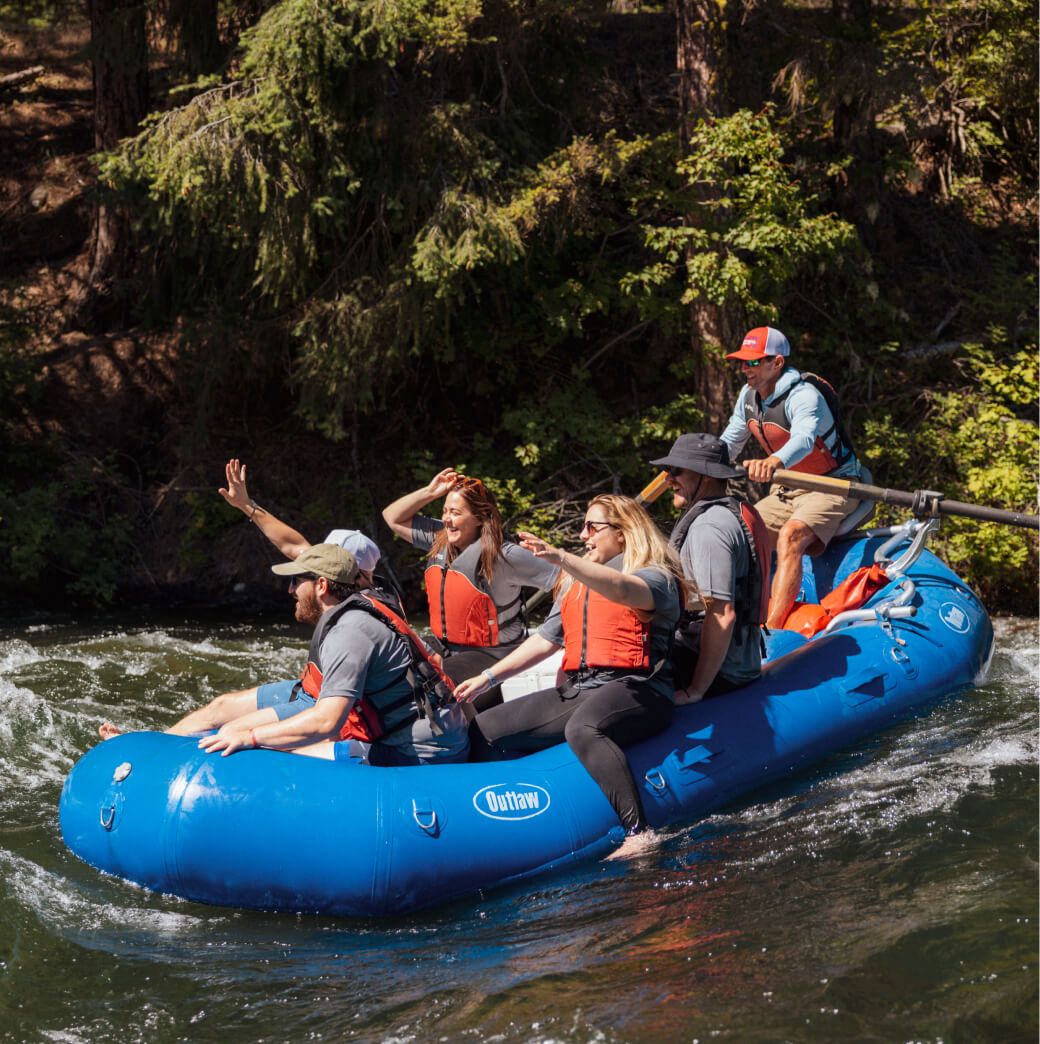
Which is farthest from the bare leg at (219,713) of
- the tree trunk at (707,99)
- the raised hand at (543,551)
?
the tree trunk at (707,99)

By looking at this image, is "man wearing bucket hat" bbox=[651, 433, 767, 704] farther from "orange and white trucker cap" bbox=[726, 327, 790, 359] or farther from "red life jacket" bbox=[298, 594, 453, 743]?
"orange and white trucker cap" bbox=[726, 327, 790, 359]

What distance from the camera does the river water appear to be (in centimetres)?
322

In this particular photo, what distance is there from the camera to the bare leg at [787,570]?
20.6 feet

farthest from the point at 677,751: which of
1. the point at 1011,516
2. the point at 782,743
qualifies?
the point at 1011,516

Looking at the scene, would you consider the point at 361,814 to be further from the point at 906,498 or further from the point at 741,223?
the point at 741,223

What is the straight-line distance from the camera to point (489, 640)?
5.22 m

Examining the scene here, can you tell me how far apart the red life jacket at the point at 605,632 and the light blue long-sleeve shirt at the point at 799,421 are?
1678 millimetres

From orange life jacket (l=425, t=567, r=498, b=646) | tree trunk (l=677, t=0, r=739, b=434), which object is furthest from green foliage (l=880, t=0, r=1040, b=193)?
orange life jacket (l=425, t=567, r=498, b=646)

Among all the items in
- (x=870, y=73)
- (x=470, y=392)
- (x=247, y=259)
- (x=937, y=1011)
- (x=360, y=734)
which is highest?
(x=870, y=73)

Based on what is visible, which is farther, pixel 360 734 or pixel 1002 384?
pixel 1002 384

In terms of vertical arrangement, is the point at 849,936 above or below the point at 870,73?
below

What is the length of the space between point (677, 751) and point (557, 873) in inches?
27.9

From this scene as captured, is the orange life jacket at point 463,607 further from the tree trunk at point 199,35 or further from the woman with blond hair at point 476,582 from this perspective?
the tree trunk at point 199,35

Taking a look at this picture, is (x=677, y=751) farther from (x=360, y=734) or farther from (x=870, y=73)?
(x=870, y=73)
